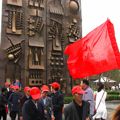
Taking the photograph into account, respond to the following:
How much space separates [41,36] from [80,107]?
15157 millimetres

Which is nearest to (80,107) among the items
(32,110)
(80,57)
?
(32,110)

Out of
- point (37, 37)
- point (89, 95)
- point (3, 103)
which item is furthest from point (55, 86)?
point (37, 37)

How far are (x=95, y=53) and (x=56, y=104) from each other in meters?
3.52

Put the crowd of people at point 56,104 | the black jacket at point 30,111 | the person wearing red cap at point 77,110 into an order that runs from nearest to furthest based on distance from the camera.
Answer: the person wearing red cap at point 77,110
the crowd of people at point 56,104
the black jacket at point 30,111

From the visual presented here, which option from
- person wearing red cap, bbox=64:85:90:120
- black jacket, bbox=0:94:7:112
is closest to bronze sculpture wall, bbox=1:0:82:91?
black jacket, bbox=0:94:7:112

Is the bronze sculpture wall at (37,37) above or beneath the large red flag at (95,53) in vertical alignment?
above

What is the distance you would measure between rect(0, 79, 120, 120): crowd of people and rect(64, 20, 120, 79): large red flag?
→ 1.79 feet

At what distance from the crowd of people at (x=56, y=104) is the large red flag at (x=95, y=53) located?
1.79ft

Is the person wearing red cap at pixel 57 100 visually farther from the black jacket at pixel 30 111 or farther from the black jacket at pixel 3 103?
the black jacket at pixel 30 111

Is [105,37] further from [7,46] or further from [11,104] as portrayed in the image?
[7,46]

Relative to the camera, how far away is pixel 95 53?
26.1ft

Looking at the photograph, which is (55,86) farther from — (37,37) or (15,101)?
(37,37)

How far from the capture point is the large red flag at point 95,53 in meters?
7.37

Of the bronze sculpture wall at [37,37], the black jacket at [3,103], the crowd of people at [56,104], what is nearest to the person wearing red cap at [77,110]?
the crowd of people at [56,104]
